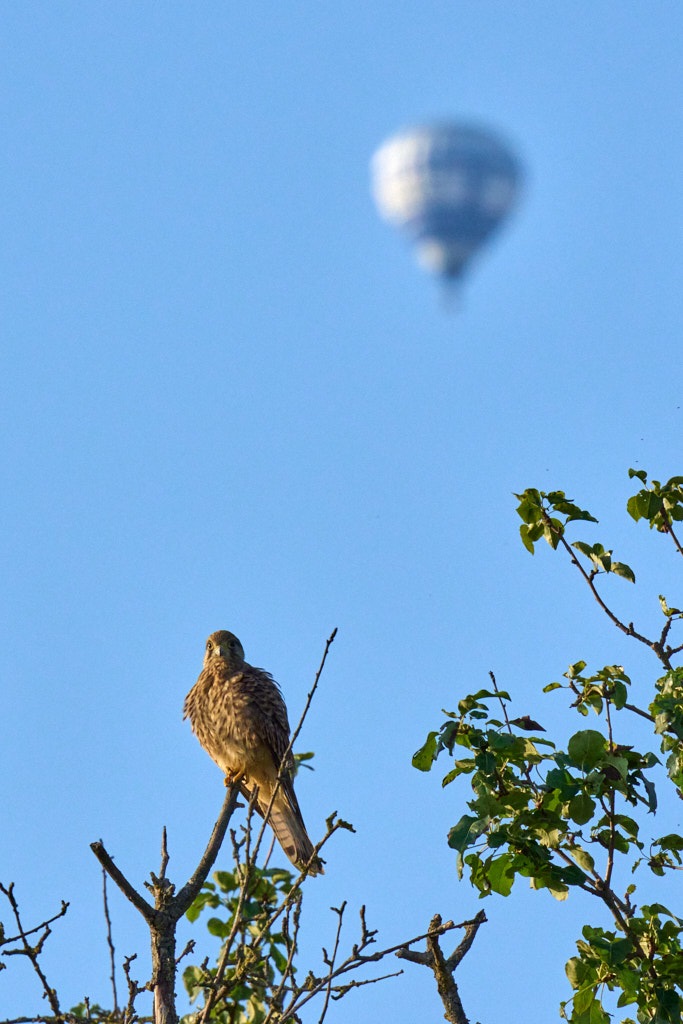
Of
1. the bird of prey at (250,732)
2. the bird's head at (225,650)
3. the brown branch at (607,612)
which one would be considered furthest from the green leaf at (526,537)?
the bird's head at (225,650)

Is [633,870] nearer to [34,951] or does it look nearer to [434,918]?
[434,918]

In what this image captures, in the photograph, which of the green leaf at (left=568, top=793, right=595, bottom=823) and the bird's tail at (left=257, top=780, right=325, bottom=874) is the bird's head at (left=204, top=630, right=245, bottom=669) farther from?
the green leaf at (left=568, top=793, right=595, bottom=823)

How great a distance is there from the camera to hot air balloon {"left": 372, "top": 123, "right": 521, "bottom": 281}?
54.9m

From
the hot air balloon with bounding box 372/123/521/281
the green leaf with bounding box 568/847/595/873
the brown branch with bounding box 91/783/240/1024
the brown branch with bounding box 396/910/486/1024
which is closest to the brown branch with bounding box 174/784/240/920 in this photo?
the brown branch with bounding box 91/783/240/1024

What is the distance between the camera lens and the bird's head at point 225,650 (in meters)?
10.4

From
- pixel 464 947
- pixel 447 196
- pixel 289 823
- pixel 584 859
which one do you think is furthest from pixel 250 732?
pixel 447 196

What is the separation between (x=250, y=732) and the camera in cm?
946

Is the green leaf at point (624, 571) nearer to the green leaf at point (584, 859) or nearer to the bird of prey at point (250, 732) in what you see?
the green leaf at point (584, 859)

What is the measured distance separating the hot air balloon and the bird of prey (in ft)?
153

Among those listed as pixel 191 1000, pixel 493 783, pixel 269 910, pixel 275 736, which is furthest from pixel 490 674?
pixel 275 736

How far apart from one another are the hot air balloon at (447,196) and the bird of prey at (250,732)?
1833 inches

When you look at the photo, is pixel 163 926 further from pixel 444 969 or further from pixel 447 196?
pixel 447 196

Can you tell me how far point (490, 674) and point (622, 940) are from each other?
112 cm

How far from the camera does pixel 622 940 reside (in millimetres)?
5246
